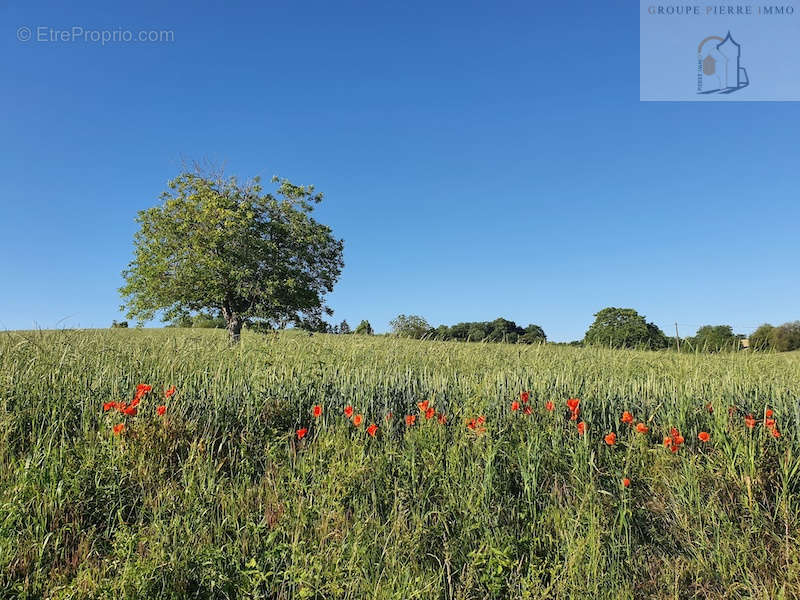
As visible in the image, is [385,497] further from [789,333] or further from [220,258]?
[789,333]

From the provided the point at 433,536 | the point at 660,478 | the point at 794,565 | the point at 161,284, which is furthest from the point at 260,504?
the point at 161,284

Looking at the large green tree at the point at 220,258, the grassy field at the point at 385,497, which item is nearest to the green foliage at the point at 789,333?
the large green tree at the point at 220,258

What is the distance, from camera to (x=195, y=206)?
76.0 feet

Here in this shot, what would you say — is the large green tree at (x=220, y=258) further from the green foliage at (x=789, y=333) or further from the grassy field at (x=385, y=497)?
the green foliage at (x=789, y=333)

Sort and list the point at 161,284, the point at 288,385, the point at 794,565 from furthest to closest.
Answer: the point at 161,284 < the point at 288,385 < the point at 794,565

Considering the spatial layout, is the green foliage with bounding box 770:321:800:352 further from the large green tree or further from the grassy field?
the grassy field

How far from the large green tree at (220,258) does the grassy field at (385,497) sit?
17020 millimetres

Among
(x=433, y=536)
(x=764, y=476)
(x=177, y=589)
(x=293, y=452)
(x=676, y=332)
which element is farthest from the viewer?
(x=676, y=332)

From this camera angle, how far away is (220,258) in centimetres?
2178

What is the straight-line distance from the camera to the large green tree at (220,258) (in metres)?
21.9

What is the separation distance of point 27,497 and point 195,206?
2209 centimetres

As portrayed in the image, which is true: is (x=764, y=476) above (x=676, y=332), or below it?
below

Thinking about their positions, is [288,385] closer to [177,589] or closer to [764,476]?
[177,589]

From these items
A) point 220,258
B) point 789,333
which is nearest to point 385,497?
point 220,258
